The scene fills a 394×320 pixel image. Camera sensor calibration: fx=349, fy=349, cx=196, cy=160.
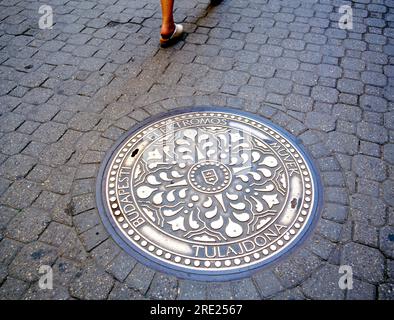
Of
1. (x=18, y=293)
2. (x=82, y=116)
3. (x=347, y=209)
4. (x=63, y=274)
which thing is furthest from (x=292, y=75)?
(x=18, y=293)

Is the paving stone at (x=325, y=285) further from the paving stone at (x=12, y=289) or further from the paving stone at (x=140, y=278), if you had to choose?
the paving stone at (x=12, y=289)

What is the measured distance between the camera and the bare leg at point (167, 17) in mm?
4062

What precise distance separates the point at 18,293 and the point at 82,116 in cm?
175

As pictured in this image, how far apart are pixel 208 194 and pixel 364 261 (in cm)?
116

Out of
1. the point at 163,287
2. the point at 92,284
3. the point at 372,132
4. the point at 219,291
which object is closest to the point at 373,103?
the point at 372,132

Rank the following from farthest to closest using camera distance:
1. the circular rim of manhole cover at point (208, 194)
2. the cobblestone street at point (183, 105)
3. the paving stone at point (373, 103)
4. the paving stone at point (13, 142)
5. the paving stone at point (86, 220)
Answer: the paving stone at point (373, 103) → the paving stone at point (13, 142) → the paving stone at point (86, 220) → the circular rim of manhole cover at point (208, 194) → the cobblestone street at point (183, 105)

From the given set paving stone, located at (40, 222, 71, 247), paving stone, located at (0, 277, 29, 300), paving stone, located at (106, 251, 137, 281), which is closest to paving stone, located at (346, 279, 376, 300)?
paving stone, located at (106, 251, 137, 281)

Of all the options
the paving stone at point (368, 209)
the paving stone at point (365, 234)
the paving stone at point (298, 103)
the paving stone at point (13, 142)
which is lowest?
the paving stone at point (365, 234)

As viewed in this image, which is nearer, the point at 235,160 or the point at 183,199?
the point at 183,199

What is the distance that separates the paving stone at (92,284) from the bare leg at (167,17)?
2924 mm

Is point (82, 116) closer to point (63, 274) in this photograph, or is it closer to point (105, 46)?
point (105, 46)

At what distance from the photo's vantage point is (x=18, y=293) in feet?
7.16

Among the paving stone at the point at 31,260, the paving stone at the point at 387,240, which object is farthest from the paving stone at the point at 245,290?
the paving stone at the point at 31,260

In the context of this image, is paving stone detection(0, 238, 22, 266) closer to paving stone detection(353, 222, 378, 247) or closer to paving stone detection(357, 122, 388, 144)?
paving stone detection(353, 222, 378, 247)
